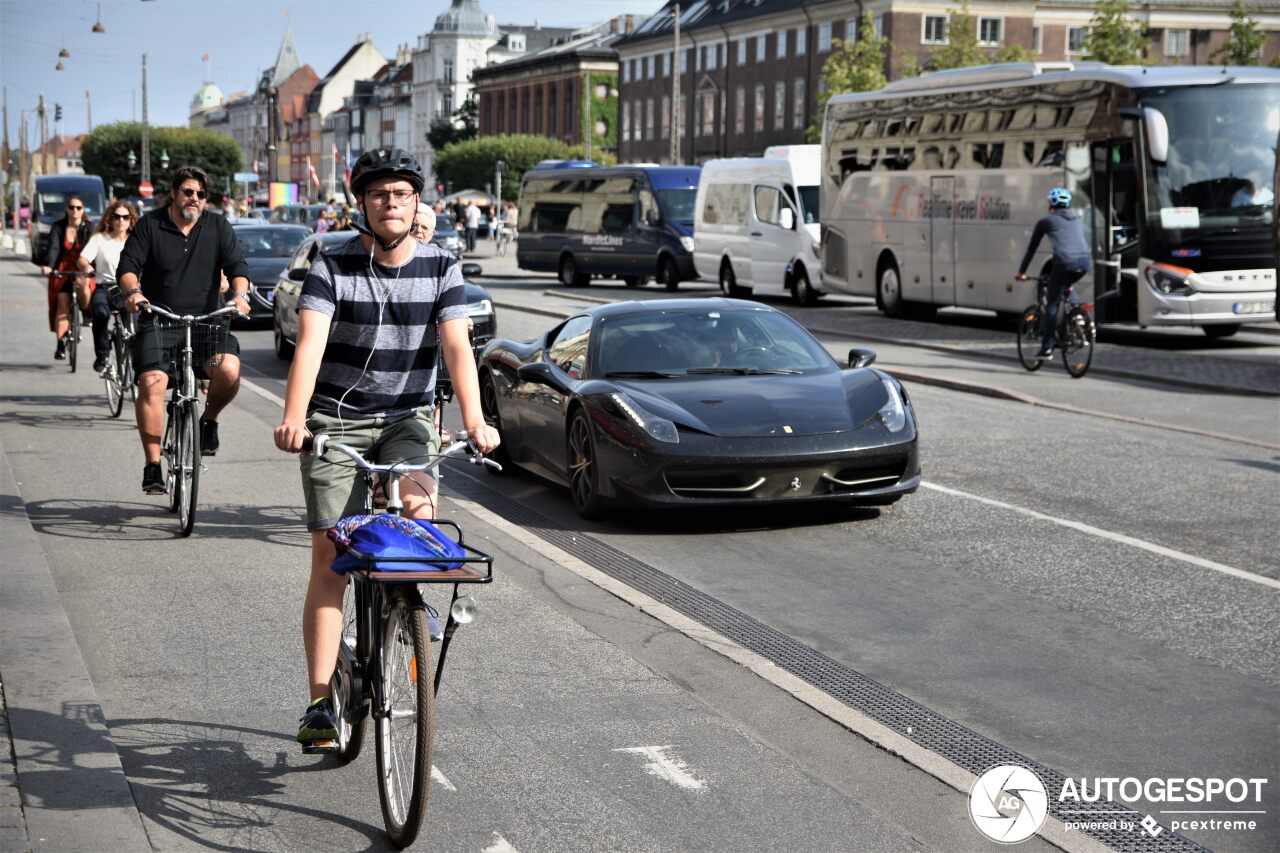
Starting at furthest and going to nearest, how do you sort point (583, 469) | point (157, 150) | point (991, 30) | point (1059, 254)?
point (157, 150), point (991, 30), point (1059, 254), point (583, 469)

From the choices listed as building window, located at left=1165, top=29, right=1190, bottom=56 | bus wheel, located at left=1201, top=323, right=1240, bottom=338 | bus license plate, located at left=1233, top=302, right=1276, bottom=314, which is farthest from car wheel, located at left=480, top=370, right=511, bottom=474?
building window, located at left=1165, top=29, right=1190, bottom=56

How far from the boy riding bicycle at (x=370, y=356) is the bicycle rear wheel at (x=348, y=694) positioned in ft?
0.13

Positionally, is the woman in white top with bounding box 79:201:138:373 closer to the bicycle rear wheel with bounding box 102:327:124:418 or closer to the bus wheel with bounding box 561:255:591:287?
the bicycle rear wheel with bounding box 102:327:124:418

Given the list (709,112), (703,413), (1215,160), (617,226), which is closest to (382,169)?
(703,413)

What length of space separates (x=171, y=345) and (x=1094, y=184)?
612 inches

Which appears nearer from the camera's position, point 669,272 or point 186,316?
point 186,316

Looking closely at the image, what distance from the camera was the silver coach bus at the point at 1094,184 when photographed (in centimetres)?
2145

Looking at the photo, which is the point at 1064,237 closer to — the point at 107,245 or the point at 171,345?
the point at 107,245

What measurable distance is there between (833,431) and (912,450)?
497 mm

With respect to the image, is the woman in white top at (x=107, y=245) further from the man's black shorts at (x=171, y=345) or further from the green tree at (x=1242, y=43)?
the green tree at (x=1242, y=43)

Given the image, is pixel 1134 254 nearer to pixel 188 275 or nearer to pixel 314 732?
pixel 188 275

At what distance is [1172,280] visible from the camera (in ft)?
70.2

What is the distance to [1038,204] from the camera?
23938mm

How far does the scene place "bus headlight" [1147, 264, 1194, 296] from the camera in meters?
21.4
